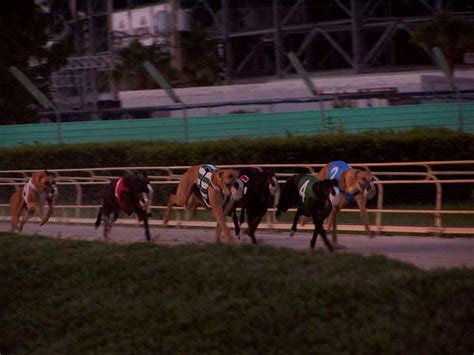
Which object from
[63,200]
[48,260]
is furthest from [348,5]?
[48,260]

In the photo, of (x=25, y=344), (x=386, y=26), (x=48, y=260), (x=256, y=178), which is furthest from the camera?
(x=386, y=26)

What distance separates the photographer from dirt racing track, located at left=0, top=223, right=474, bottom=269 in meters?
13.2

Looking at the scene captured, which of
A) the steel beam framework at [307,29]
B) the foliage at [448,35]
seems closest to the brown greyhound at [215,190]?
the foliage at [448,35]

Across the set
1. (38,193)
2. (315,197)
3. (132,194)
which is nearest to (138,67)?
(38,193)

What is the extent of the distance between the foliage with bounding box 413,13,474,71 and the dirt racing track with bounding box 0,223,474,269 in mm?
12580

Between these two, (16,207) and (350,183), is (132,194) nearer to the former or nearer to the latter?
(350,183)

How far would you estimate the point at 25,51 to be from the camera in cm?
3247

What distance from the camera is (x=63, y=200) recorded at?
76.7ft

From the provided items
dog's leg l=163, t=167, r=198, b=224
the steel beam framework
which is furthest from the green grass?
the steel beam framework

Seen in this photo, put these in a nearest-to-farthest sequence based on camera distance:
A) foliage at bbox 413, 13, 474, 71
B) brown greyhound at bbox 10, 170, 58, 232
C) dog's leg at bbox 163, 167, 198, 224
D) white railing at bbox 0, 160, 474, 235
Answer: dog's leg at bbox 163, 167, 198, 224, brown greyhound at bbox 10, 170, 58, 232, white railing at bbox 0, 160, 474, 235, foliage at bbox 413, 13, 474, 71

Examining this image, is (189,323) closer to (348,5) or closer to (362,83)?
(362,83)

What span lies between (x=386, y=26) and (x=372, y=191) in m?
21.2

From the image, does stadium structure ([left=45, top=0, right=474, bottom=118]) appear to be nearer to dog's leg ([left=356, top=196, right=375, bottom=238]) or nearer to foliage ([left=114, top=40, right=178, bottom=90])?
foliage ([left=114, top=40, right=178, bottom=90])

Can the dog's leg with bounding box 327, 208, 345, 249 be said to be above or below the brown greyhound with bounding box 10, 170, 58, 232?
below
